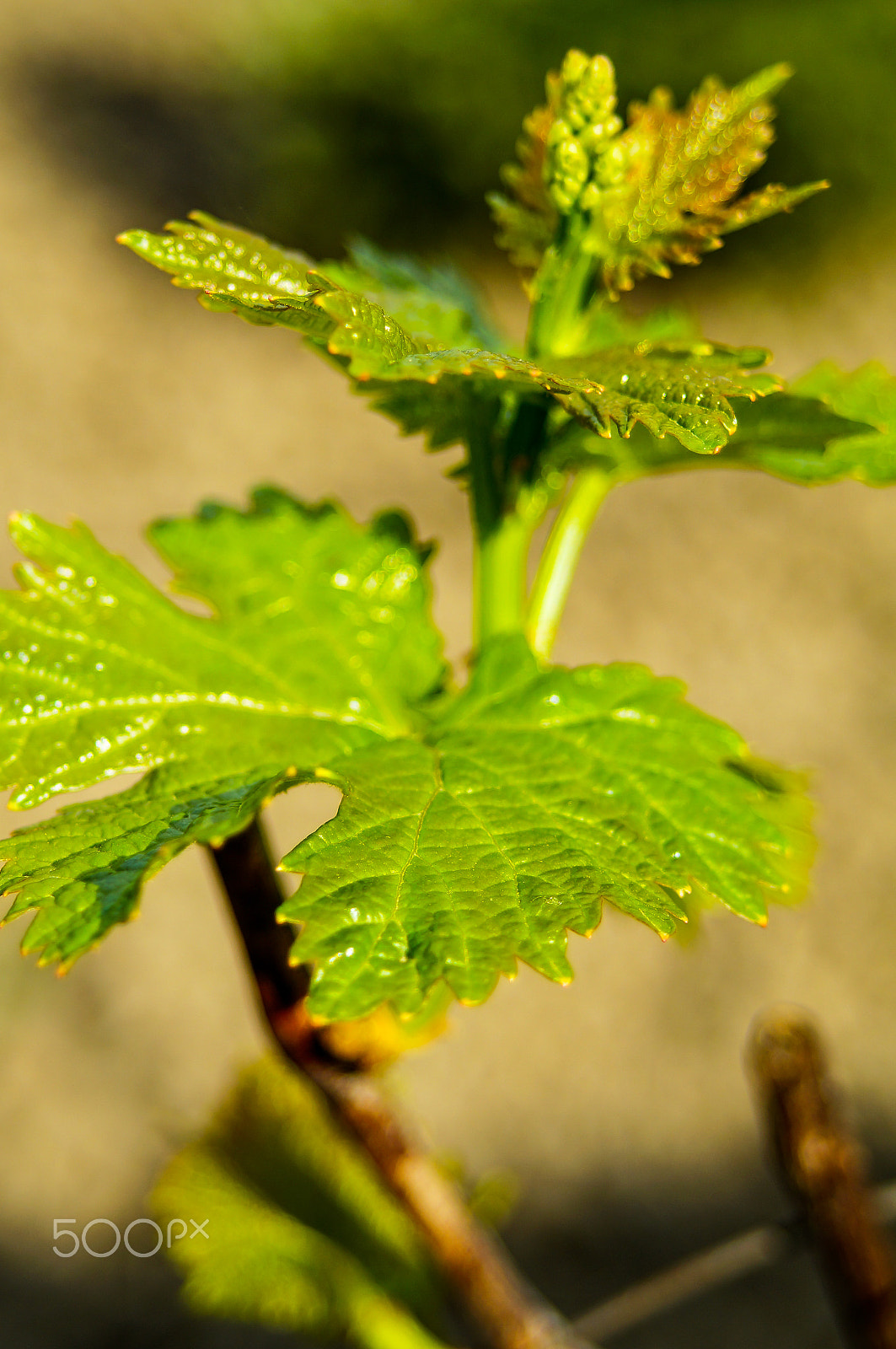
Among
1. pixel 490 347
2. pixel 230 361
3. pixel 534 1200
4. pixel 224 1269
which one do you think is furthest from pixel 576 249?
pixel 230 361

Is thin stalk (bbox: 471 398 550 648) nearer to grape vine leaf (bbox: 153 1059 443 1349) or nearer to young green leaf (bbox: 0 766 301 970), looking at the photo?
young green leaf (bbox: 0 766 301 970)

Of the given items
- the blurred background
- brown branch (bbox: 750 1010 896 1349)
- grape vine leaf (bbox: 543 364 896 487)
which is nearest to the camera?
grape vine leaf (bbox: 543 364 896 487)

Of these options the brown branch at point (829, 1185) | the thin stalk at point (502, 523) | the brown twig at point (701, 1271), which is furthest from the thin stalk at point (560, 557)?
the brown twig at point (701, 1271)

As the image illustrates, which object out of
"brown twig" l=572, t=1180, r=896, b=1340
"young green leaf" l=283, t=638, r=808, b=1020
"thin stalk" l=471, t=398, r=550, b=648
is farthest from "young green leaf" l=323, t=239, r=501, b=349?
"brown twig" l=572, t=1180, r=896, b=1340

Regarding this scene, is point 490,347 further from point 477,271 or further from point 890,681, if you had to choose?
point 477,271

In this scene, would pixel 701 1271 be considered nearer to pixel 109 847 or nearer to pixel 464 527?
pixel 109 847

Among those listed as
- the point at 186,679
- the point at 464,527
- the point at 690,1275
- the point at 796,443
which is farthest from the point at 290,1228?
the point at 464,527
